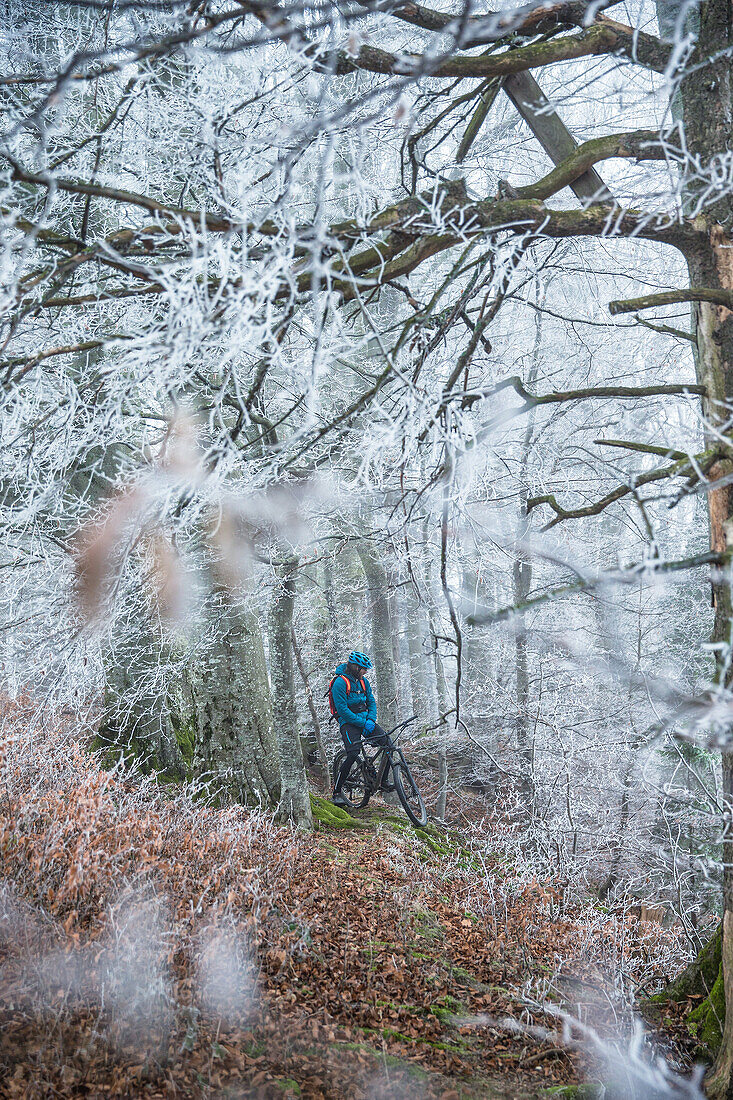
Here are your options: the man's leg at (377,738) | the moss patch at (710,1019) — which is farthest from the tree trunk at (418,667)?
the moss patch at (710,1019)

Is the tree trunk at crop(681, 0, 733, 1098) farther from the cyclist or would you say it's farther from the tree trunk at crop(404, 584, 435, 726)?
the tree trunk at crop(404, 584, 435, 726)

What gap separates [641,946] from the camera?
5418mm

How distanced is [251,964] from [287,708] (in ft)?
12.4

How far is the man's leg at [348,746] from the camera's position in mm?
7953

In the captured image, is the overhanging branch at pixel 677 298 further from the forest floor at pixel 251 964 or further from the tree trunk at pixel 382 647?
the tree trunk at pixel 382 647

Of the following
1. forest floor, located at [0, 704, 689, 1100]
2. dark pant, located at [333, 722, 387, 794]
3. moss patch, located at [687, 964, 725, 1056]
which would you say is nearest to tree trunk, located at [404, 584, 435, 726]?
dark pant, located at [333, 722, 387, 794]

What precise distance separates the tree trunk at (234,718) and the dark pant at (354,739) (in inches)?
46.9

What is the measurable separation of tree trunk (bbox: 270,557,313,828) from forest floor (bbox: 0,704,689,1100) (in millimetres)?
1036

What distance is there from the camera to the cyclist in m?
7.84

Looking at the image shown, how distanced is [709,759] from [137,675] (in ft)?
20.3

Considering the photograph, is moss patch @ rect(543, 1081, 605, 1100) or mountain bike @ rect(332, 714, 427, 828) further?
mountain bike @ rect(332, 714, 427, 828)

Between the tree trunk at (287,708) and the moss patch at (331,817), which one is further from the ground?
the tree trunk at (287,708)

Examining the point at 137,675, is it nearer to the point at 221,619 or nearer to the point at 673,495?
the point at 221,619

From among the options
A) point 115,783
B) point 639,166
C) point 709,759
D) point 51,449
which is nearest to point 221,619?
point 115,783
